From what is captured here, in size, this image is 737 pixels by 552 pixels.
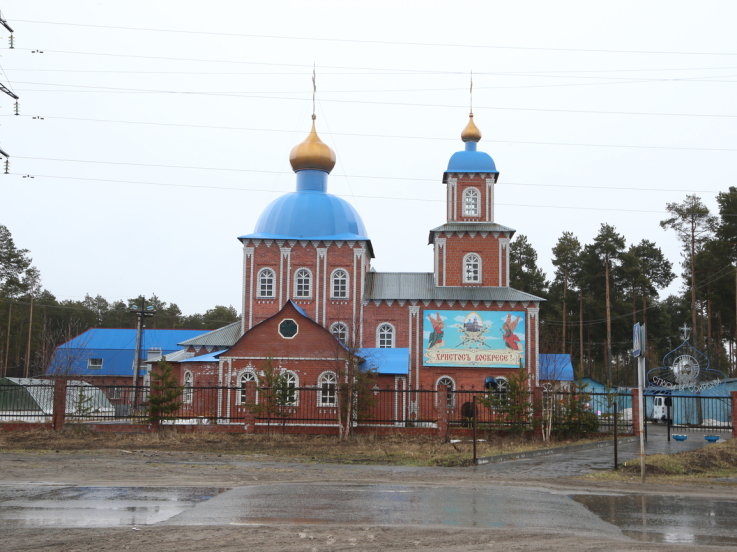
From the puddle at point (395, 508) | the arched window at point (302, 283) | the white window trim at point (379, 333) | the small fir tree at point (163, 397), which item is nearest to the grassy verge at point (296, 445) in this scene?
the small fir tree at point (163, 397)

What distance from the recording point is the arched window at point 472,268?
35.4m

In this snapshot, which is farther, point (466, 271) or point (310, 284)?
point (466, 271)

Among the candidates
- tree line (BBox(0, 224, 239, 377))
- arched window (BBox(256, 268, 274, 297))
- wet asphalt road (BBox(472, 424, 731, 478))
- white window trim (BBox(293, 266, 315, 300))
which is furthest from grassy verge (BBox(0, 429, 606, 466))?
tree line (BBox(0, 224, 239, 377))

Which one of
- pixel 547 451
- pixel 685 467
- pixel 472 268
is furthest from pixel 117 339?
pixel 685 467

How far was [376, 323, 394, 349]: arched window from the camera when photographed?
3428 cm

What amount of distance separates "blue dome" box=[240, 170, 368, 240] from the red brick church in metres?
0.05

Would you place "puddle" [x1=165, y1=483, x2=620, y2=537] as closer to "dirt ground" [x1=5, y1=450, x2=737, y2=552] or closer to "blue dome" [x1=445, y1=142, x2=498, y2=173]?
"dirt ground" [x1=5, y1=450, x2=737, y2=552]

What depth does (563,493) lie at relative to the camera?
1151 cm

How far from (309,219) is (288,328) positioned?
26.1 ft

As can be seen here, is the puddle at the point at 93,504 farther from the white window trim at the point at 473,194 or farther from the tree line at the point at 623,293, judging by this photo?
the tree line at the point at 623,293

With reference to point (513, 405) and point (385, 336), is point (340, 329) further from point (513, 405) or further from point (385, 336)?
point (513, 405)

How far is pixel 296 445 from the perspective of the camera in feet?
66.5

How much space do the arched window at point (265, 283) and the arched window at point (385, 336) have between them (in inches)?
215

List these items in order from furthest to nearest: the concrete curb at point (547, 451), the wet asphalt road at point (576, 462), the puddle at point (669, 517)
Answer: the concrete curb at point (547, 451), the wet asphalt road at point (576, 462), the puddle at point (669, 517)
